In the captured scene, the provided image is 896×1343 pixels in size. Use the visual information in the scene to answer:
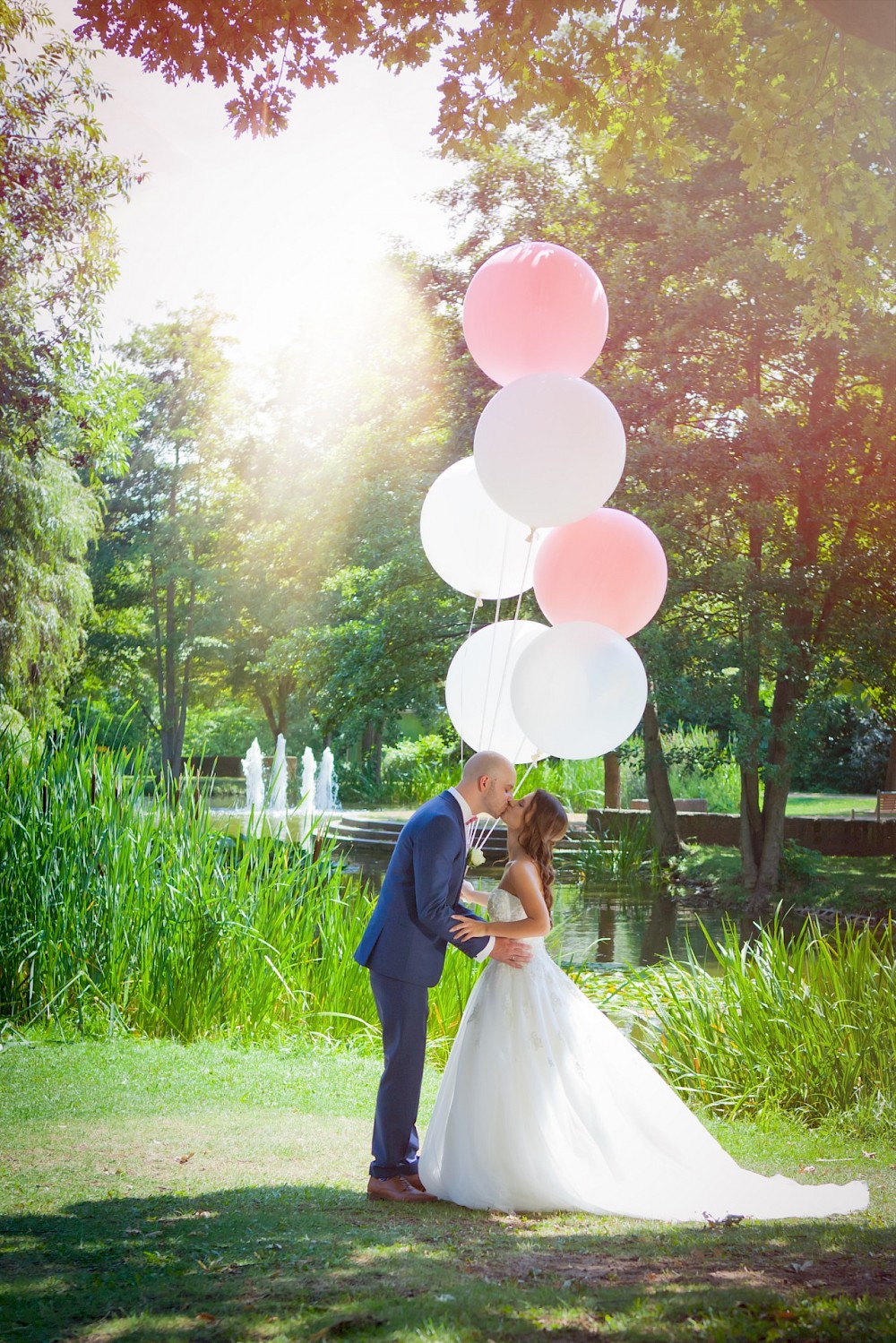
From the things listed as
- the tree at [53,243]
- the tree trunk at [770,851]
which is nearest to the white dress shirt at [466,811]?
the tree at [53,243]

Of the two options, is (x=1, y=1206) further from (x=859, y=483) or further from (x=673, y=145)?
(x=859, y=483)

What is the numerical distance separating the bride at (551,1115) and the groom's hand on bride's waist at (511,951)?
0.04 meters

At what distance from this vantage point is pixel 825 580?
52.8 ft

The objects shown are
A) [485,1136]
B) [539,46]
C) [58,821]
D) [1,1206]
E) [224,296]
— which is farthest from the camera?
Answer: [224,296]

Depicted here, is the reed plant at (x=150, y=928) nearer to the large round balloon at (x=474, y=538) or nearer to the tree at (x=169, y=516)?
the large round balloon at (x=474, y=538)

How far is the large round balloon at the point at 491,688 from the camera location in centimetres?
556

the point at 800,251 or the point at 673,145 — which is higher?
the point at 800,251

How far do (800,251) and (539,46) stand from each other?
11.1 metres

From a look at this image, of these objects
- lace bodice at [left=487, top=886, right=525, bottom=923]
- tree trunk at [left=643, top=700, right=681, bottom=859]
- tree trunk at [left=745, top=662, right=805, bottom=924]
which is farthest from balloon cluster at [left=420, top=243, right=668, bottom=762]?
tree trunk at [left=643, top=700, right=681, bottom=859]

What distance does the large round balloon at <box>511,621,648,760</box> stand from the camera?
15.6ft

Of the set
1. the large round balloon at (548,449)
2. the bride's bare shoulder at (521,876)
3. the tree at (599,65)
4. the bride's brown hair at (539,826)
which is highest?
the tree at (599,65)

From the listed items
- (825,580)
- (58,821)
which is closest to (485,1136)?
(58,821)

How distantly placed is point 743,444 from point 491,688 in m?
11.2

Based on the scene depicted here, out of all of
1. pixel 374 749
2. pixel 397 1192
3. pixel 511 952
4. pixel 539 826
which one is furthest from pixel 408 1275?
pixel 374 749
